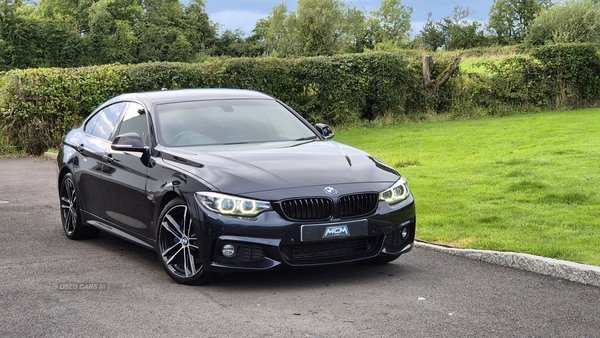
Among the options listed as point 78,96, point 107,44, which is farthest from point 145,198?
point 107,44

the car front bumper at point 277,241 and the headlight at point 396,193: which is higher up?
the headlight at point 396,193

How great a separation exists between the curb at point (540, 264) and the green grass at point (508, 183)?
0.26m

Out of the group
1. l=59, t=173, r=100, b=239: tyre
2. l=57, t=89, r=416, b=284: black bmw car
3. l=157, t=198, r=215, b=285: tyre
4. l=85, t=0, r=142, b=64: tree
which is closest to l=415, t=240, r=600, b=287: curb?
l=57, t=89, r=416, b=284: black bmw car

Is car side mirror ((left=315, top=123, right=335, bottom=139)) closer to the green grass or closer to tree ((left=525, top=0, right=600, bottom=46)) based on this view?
the green grass

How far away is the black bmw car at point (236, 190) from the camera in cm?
602

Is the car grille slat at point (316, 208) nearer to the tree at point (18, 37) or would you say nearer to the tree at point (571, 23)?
the tree at point (571, 23)

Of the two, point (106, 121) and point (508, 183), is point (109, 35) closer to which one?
point (508, 183)

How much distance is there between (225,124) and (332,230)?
1.90 m

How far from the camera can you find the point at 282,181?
6133 mm

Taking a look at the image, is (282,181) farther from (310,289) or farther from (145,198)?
(145,198)

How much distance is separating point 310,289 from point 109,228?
246 centimetres

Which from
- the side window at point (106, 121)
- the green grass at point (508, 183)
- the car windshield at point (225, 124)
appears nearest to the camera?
the car windshield at point (225, 124)

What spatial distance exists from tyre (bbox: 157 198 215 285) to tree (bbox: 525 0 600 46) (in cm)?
A: 5598

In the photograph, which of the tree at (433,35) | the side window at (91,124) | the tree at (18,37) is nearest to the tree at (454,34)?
the tree at (433,35)
